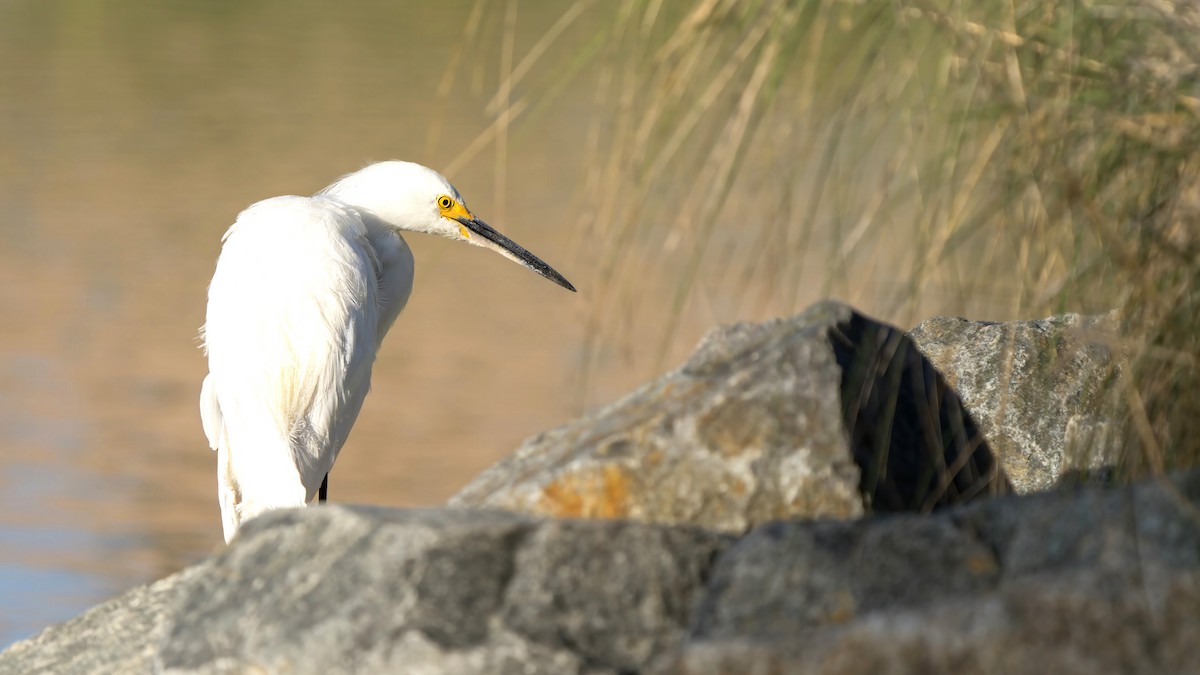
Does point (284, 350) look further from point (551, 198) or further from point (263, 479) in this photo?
point (551, 198)

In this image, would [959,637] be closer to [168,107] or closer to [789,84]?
[789,84]

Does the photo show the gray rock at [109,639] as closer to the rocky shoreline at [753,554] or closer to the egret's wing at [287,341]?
the rocky shoreline at [753,554]

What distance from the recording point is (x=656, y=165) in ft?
7.29

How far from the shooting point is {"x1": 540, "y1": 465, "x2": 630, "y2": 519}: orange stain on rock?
2.60 metres

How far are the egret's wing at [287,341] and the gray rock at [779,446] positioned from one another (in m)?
2.19

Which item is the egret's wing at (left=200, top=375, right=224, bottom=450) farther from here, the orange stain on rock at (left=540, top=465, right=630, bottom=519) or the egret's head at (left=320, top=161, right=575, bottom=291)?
the orange stain on rock at (left=540, top=465, right=630, bottom=519)

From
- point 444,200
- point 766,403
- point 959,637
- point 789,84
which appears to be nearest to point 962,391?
point 766,403

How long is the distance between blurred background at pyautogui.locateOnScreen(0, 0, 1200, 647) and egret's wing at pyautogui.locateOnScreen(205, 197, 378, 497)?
795 millimetres

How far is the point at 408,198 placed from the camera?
19.2 feet

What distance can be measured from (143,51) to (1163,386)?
957 inches

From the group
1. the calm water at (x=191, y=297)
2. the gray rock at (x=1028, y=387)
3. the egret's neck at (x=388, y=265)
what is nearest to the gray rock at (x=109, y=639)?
the calm water at (x=191, y=297)

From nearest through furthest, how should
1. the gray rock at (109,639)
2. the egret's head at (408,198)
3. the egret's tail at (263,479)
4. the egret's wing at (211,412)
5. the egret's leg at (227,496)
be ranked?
1. the gray rock at (109,639)
2. the egret's tail at (263,479)
3. the egret's leg at (227,496)
4. the egret's wing at (211,412)
5. the egret's head at (408,198)

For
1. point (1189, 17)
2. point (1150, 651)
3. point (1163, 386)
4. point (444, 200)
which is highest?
point (444, 200)

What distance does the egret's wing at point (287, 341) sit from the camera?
4797 mm
